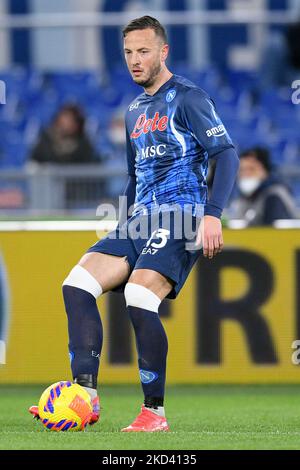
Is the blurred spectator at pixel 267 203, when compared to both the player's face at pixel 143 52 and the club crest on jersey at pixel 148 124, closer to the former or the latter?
the club crest on jersey at pixel 148 124

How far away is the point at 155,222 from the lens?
6215mm

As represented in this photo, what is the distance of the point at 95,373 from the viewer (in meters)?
6.23

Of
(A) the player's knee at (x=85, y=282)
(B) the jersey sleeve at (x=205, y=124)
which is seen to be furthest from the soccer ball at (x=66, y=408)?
(B) the jersey sleeve at (x=205, y=124)

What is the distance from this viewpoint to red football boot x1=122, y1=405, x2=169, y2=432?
6.04 metres

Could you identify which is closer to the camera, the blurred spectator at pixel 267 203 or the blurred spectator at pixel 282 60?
the blurred spectator at pixel 267 203

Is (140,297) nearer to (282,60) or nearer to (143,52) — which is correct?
(143,52)

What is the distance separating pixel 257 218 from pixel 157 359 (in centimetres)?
417

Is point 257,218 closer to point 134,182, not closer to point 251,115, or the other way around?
point 134,182

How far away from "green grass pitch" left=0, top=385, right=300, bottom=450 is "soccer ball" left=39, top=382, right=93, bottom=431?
8 centimetres

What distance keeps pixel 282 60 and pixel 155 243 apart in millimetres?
11758

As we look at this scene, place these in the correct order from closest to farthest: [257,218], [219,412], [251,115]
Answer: [219,412]
[257,218]
[251,115]

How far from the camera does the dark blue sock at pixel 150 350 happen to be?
6.11 m
